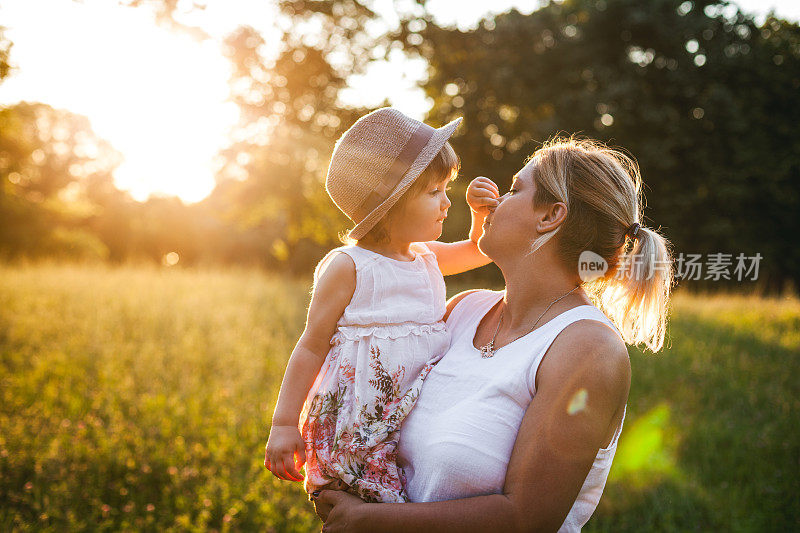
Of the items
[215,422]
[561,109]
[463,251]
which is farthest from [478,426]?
[561,109]

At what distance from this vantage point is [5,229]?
21.4 meters

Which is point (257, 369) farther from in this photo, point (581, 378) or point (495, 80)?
point (495, 80)

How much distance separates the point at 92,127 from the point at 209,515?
115 feet

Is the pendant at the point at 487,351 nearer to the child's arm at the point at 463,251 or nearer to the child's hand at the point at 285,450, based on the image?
the child's arm at the point at 463,251

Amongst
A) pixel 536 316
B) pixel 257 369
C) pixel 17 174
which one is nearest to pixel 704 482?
pixel 536 316

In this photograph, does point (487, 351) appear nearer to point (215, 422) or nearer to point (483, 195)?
point (483, 195)

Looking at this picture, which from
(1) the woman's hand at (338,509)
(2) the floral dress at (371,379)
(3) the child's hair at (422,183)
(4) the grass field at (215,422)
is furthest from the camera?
(4) the grass field at (215,422)

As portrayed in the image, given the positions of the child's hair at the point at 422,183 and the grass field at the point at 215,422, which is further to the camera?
the grass field at the point at 215,422

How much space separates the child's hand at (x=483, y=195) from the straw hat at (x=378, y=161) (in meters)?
0.20

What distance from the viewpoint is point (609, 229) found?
6.32ft

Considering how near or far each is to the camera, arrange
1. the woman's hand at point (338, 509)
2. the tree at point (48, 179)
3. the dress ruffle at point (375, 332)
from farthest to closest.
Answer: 1. the tree at point (48, 179)
2. the dress ruffle at point (375, 332)
3. the woman's hand at point (338, 509)

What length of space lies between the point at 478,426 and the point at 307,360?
2.22 feet

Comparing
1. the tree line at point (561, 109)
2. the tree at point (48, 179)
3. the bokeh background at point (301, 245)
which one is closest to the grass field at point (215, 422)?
the bokeh background at point (301, 245)

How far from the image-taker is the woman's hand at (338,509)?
172 centimetres
